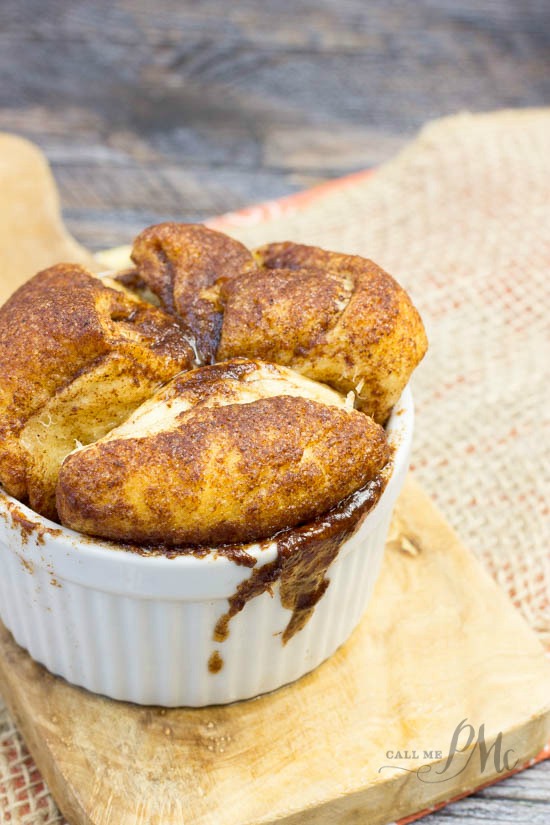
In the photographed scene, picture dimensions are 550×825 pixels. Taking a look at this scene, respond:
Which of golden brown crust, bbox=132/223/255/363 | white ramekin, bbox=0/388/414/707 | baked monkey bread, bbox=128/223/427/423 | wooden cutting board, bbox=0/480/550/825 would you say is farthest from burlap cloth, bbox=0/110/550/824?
golden brown crust, bbox=132/223/255/363

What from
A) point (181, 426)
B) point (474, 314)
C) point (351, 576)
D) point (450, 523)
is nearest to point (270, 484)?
point (181, 426)

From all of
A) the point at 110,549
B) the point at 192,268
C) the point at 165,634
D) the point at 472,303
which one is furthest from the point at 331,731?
the point at 472,303

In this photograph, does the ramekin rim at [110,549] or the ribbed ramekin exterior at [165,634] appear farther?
the ribbed ramekin exterior at [165,634]

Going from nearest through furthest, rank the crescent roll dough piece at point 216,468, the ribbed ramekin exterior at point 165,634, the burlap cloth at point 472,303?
1. the crescent roll dough piece at point 216,468
2. the ribbed ramekin exterior at point 165,634
3. the burlap cloth at point 472,303

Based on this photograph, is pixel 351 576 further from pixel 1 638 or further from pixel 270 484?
pixel 1 638

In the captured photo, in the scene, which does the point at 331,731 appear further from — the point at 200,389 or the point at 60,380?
the point at 60,380

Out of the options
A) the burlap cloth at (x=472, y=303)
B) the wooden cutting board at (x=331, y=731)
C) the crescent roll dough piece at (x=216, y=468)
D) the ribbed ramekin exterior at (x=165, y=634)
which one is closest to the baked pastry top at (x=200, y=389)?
the crescent roll dough piece at (x=216, y=468)

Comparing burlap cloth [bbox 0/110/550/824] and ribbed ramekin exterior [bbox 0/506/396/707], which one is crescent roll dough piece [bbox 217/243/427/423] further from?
burlap cloth [bbox 0/110/550/824]

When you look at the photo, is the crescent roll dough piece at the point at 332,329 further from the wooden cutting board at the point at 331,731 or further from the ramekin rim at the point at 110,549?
the wooden cutting board at the point at 331,731
